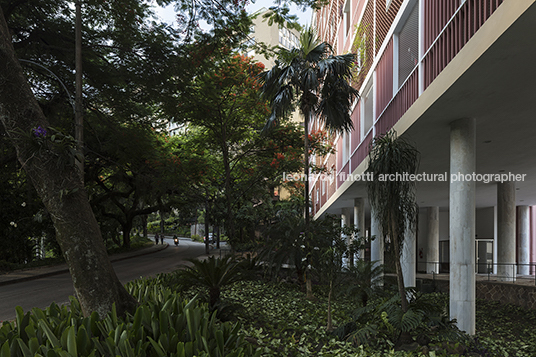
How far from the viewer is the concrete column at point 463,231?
7.46 m

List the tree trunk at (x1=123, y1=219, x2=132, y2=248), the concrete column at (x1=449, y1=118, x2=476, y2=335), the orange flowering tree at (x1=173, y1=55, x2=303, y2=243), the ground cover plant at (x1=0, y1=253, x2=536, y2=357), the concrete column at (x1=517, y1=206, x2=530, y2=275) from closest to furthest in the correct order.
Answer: the ground cover plant at (x1=0, y1=253, x2=536, y2=357), the concrete column at (x1=449, y1=118, x2=476, y2=335), the orange flowering tree at (x1=173, y1=55, x2=303, y2=243), the concrete column at (x1=517, y1=206, x2=530, y2=275), the tree trunk at (x1=123, y1=219, x2=132, y2=248)

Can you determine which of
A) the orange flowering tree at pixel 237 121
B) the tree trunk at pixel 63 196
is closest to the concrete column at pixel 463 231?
the tree trunk at pixel 63 196

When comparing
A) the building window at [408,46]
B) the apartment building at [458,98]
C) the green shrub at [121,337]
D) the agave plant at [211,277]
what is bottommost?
the agave plant at [211,277]

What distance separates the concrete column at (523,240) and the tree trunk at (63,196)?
21.3 m

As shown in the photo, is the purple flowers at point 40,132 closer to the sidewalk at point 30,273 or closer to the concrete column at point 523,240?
the sidewalk at point 30,273

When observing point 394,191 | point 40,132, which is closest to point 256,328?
point 394,191

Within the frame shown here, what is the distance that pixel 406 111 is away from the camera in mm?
8484

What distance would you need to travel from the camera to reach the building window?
9097mm

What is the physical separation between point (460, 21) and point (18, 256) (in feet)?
68.7

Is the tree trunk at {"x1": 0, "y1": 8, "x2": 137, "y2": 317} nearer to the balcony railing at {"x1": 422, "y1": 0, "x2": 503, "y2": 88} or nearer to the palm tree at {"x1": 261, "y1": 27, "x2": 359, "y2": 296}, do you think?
the balcony railing at {"x1": 422, "y1": 0, "x2": 503, "y2": 88}

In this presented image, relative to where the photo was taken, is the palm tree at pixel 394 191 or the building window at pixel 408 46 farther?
the building window at pixel 408 46

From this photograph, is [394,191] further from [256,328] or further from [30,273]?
[30,273]

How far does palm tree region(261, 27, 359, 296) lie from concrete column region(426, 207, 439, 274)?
15.1 meters

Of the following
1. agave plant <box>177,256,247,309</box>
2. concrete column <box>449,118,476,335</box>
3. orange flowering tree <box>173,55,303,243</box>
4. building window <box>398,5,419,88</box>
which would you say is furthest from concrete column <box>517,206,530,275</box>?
agave plant <box>177,256,247,309</box>
